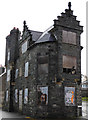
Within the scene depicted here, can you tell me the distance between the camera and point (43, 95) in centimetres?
2253

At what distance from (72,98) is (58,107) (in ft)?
6.77

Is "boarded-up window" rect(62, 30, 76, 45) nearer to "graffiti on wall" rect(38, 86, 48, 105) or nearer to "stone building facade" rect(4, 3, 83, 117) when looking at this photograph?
"stone building facade" rect(4, 3, 83, 117)

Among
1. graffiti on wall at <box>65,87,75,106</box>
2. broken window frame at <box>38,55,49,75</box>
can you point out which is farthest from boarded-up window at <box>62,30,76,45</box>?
graffiti on wall at <box>65,87,75,106</box>

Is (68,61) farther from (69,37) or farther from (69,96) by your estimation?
(69,96)

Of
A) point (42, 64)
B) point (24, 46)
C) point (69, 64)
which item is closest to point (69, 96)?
point (69, 64)

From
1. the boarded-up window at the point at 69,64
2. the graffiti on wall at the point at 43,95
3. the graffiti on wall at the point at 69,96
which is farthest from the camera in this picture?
the boarded-up window at the point at 69,64

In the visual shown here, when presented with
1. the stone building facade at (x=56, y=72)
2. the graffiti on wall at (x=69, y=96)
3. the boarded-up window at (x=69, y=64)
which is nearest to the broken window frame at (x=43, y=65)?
the stone building facade at (x=56, y=72)

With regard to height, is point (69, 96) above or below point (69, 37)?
below

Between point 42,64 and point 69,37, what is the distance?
4444mm

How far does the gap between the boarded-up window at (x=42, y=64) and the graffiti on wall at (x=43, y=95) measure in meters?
1.88

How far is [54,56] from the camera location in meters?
23.1

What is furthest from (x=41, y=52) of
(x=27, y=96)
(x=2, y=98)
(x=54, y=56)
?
(x=2, y=98)

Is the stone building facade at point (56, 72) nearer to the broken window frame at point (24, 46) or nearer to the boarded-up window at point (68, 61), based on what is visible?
the boarded-up window at point (68, 61)

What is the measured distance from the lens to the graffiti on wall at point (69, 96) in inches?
894
